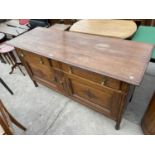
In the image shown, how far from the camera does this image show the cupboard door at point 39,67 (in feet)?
4.70

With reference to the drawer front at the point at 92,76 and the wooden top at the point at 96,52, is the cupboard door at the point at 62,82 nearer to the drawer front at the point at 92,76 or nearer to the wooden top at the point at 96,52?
the drawer front at the point at 92,76

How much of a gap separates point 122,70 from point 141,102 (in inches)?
37.2

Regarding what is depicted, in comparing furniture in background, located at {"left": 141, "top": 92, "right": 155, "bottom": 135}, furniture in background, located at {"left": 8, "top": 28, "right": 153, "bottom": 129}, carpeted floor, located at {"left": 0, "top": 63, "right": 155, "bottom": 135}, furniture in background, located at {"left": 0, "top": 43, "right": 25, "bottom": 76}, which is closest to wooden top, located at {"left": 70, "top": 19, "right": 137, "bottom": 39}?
furniture in background, located at {"left": 8, "top": 28, "right": 153, "bottom": 129}

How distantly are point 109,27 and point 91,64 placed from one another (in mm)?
1043

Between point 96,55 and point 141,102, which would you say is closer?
point 96,55

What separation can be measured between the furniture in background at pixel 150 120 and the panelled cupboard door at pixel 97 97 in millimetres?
294

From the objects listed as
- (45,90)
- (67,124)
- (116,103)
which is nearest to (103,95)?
(116,103)

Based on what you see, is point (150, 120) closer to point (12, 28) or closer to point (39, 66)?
point (39, 66)

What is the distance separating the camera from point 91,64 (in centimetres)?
105

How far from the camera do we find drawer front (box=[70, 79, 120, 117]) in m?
1.17

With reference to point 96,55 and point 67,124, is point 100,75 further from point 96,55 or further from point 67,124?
point 67,124
